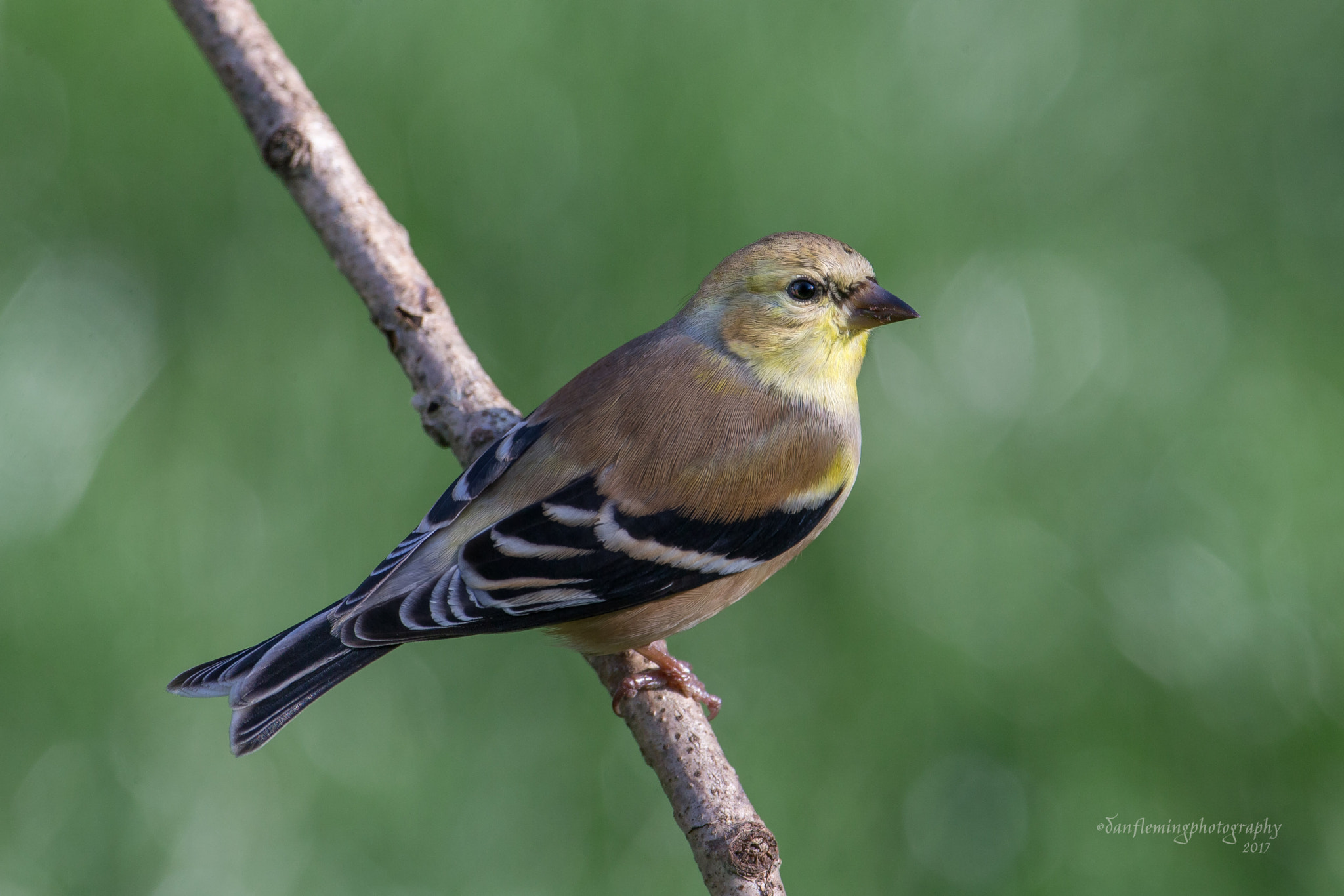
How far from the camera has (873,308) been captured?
239 centimetres

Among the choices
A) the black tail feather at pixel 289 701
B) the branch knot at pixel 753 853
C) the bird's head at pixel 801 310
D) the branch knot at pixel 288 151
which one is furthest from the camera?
the branch knot at pixel 288 151

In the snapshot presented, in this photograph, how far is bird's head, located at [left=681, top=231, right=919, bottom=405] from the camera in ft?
7.87

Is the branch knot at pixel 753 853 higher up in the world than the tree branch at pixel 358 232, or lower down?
lower down

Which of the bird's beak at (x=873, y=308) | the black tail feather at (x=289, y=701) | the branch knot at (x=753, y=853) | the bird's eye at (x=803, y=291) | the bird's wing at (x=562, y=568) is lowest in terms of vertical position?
the branch knot at (x=753, y=853)

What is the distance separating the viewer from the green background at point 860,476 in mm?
3045

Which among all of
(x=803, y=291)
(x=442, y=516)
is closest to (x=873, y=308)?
(x=803, y=291)

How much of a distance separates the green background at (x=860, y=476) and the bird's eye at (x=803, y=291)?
1.06 meters

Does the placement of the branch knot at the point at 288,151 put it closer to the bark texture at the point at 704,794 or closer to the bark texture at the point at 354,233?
the bark texture at the point at 354,233

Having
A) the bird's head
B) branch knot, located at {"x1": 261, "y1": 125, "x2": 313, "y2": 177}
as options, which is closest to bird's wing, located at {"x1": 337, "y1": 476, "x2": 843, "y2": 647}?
the bird's head

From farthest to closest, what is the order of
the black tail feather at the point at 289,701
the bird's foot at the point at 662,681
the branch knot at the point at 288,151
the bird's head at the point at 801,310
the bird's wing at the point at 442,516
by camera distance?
the branch knot at the point at 288,151, the bird's head at the point at 801,310, the bird's foot at the point at 662,681, the bird's wing at the point at 442,516, the black tail feather at the point at 289,701

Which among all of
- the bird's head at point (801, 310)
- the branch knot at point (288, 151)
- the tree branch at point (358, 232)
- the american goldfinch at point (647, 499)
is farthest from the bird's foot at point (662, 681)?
the branch knot at point (288, 151)

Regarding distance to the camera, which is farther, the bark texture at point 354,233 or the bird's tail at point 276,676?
the bark texture at point 354,233

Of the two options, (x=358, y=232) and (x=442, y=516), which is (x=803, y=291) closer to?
(x=442, y=516)

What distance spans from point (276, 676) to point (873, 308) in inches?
53.2
